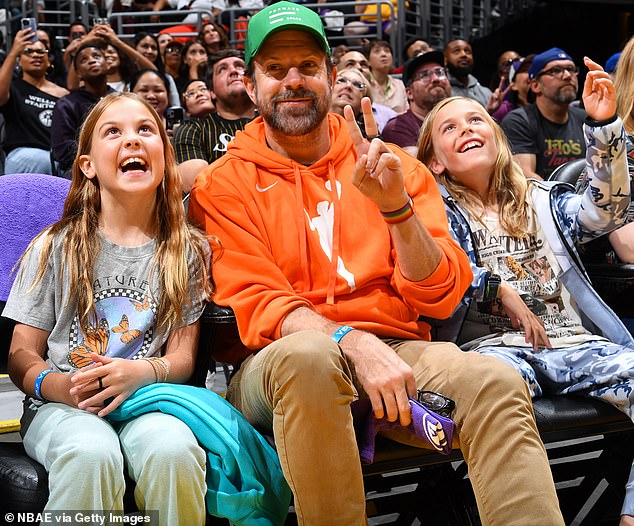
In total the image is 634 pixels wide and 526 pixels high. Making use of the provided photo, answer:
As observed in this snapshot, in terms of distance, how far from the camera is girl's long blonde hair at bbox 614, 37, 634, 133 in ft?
9.38

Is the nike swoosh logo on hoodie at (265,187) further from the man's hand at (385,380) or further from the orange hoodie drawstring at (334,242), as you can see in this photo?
the man's hand at (385,380)

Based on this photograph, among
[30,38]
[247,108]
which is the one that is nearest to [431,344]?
[247,108]

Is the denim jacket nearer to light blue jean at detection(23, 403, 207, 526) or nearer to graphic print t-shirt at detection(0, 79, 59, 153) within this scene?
light blue jean at detection(23, 403, 207, 526)

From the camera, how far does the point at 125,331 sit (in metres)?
1.99

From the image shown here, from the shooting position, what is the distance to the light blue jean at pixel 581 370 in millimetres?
2121

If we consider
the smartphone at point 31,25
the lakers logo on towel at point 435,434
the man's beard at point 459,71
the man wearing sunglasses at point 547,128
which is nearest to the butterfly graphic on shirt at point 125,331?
the lakers logo on towel at point 435,434

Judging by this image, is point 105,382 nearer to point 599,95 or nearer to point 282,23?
point 282,23

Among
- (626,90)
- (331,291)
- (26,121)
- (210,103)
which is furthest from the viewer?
(26,121)

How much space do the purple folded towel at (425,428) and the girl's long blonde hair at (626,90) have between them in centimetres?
158

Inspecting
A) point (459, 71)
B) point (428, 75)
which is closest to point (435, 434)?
point (428, 75)

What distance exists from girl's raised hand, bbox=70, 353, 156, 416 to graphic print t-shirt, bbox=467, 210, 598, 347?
1.07m

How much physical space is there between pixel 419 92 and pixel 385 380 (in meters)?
3.44

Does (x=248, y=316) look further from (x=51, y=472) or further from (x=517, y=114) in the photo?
(x=517, y=114)

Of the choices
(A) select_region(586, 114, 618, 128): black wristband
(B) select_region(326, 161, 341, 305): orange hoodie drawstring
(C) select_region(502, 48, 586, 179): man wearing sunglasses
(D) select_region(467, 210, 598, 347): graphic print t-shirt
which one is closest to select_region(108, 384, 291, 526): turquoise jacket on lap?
(B) select_region(326, 161, 341, 305): orange hoodie drawstring
